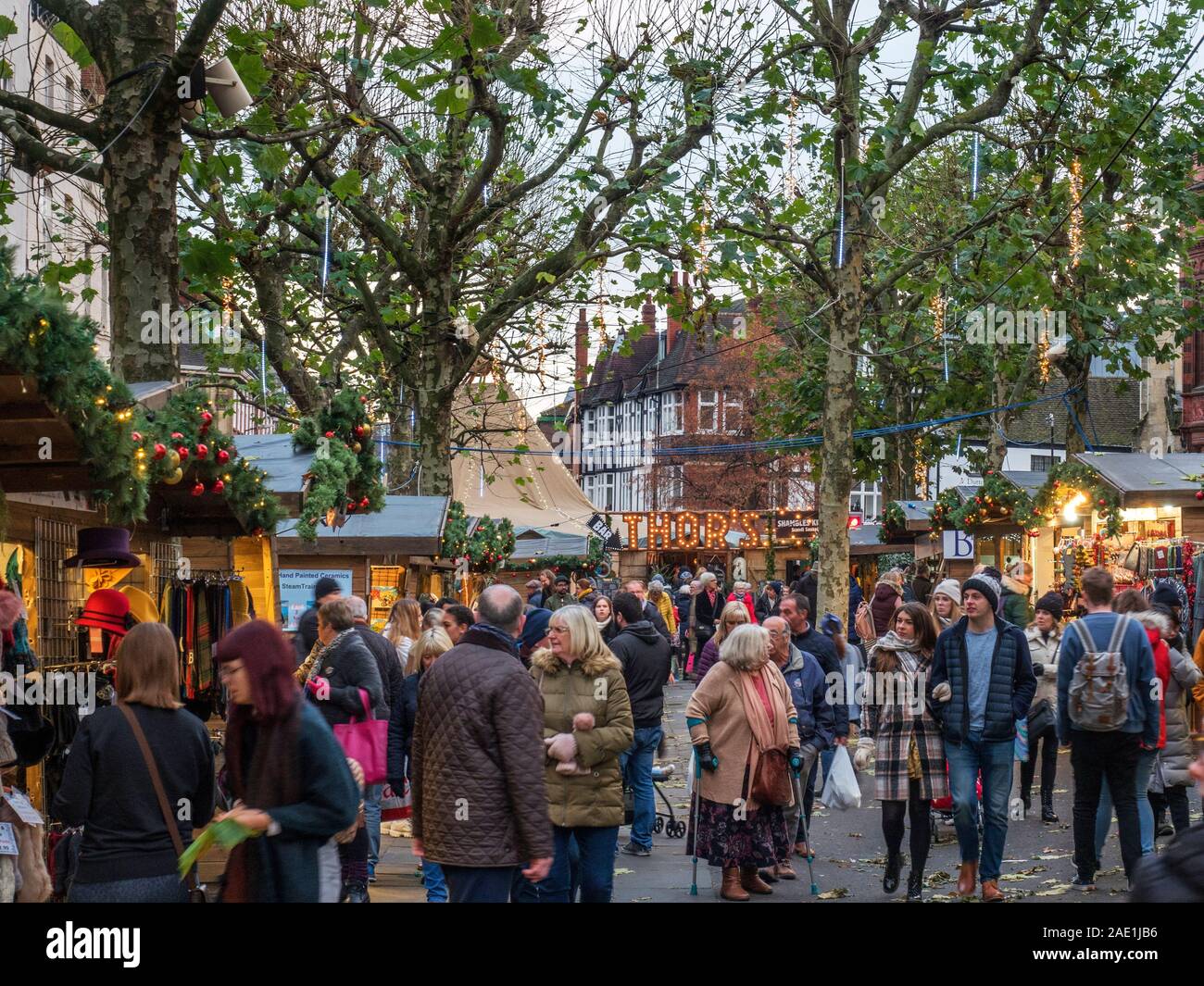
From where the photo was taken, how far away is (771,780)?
9.98 meters

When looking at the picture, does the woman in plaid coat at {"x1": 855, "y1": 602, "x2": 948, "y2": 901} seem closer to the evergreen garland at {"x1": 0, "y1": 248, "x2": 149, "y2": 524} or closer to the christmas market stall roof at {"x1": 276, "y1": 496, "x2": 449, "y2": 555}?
the evergreen garland at {"x1": 0, "y1": 248, "x2": 149, "y2": 524}

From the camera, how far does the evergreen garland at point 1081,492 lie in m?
20.1

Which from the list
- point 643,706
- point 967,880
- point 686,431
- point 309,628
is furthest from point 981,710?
point 686,431

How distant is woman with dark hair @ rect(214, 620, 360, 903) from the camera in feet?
16.2

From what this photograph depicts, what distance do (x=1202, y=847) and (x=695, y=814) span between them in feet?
25.3

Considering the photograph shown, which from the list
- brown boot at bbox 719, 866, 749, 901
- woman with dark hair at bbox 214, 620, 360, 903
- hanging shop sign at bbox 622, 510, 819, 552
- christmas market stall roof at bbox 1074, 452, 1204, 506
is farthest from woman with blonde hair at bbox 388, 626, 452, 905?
hanging shop sign at bbox 622, 510, 819, 552

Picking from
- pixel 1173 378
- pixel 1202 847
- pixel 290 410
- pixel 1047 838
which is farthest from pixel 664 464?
pixel 1202 847

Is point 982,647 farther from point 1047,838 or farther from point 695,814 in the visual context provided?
point 1047,838

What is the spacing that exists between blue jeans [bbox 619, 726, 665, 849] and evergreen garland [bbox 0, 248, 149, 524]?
4647 mm

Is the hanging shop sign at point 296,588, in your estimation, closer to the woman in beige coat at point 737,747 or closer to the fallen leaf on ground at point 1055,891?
the woman in beige coat at point 737,747

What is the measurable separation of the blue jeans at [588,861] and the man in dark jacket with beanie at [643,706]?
3.99 meters

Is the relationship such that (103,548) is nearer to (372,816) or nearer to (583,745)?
(372,816)

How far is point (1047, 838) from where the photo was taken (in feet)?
39.9

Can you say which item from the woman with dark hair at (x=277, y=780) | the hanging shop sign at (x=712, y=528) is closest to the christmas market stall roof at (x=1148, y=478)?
the woman with dark hair at (x=277, y=780)
